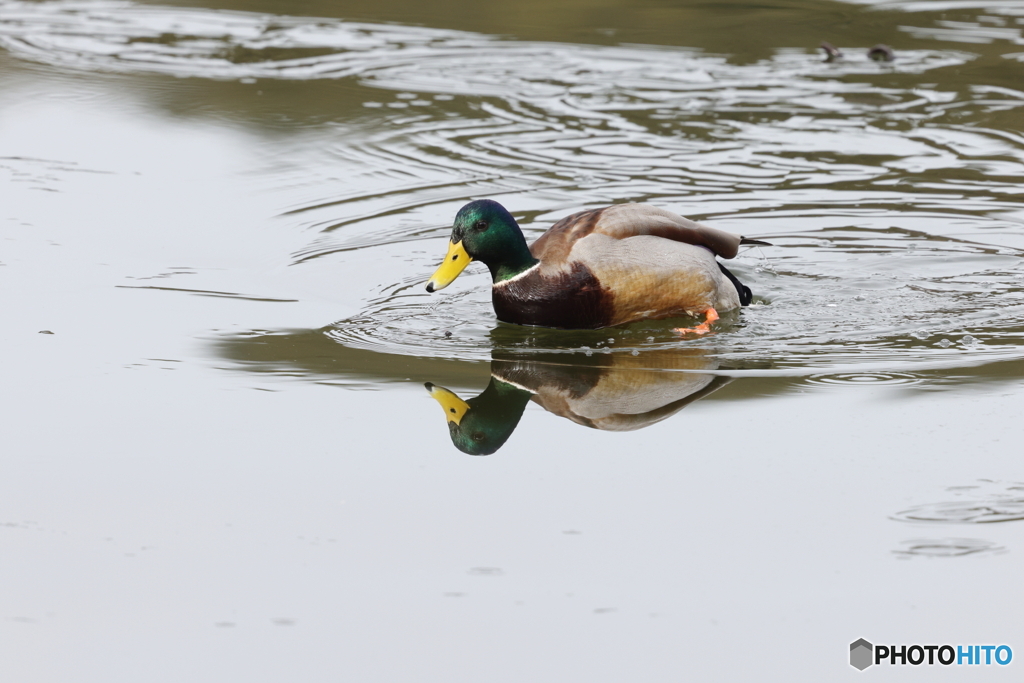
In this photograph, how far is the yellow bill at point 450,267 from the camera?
5926 millimetres

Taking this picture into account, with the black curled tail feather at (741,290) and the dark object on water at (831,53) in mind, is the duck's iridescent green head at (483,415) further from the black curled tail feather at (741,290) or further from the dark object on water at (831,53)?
the dark object on water at (831,53)

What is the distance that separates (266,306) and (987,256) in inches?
138

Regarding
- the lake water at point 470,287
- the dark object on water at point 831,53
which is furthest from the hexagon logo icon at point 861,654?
the dark object on water at point 831,53

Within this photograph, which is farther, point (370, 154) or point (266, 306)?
point (370, 154)

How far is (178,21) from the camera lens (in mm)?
13125

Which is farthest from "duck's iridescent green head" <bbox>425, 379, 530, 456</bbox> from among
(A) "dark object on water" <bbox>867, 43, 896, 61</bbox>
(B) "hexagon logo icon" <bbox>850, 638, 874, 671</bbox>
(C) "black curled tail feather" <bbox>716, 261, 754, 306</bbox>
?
(A) "dark object on water" <bbox>867, 43, 896, 61</bbox>

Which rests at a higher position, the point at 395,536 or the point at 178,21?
the point at 178,21

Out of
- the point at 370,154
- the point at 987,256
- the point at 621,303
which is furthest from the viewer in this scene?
the point at 370,154

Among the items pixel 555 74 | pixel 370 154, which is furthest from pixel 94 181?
pixel 555 74

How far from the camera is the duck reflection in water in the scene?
4.79 metres

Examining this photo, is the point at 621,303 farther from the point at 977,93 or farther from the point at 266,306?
the point at 977,93

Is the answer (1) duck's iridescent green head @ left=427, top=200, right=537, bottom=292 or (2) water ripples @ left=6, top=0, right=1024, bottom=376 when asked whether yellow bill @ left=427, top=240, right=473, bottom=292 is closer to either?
(1) duck's iridescent green head @ left=427, top=200, right=537, bottom=292

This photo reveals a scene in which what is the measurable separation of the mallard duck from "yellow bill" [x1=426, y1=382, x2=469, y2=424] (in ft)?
2.65

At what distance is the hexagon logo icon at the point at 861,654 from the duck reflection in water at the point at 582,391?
153 cm
